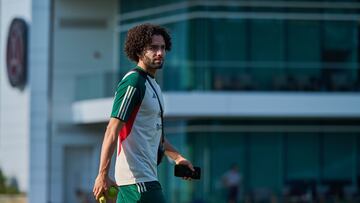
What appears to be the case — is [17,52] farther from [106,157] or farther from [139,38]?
[106,157]

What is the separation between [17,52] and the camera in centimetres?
3541

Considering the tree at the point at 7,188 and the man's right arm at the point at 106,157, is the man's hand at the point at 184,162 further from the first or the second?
the tree at the point at 7,188

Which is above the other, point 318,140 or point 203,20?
point 203,20

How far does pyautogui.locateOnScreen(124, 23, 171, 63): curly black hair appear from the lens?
747 centimetres

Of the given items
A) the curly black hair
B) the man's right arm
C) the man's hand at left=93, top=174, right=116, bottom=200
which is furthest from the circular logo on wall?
the man's hand at left=93, top=174, right=116, bottom=200

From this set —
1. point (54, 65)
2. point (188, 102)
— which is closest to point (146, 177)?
point (188, 102)

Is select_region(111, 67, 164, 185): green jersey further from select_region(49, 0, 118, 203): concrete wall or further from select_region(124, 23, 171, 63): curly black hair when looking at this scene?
select_region(49, 0, 118, 203): concrete wall

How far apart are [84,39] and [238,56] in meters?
6.03

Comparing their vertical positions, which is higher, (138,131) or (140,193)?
(138,131)

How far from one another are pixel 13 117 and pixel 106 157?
29.1 metres

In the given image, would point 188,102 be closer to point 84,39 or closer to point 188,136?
point 188,136

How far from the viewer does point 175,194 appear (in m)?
31.8

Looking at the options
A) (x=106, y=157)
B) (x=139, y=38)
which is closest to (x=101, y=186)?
(x=106, y=157)

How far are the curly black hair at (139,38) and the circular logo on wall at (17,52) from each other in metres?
27.8
